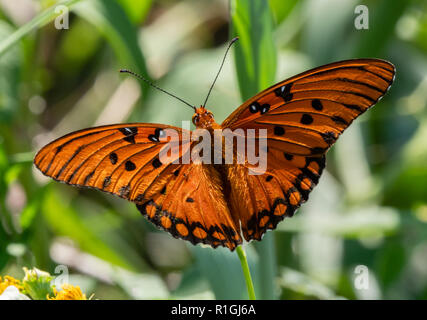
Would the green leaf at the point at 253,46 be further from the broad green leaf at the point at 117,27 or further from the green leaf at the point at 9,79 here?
the green leaf at the point at 9,79

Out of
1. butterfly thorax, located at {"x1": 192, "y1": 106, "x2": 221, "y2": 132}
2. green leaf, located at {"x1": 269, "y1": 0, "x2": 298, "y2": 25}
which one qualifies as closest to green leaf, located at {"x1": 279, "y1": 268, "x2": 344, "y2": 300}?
butterfly thorax, located at {"x1": 192, "y1": 106, "x2": 221, "y2": 132}

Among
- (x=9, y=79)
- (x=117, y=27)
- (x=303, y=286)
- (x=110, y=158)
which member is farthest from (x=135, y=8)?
(x=303, y=286)

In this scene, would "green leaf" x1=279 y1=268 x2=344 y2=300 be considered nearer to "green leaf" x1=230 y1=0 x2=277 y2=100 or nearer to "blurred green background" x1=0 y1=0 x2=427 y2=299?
"blurred green background" x1=0 y1=0 x2=427 y2=299

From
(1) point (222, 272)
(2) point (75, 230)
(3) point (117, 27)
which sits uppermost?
(3) point (117, 27)

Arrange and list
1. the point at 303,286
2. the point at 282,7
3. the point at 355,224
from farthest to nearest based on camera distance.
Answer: the point at 282,7, the point at 355,224, the point at 303,286

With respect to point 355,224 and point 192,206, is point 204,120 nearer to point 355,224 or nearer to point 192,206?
point 192,206
